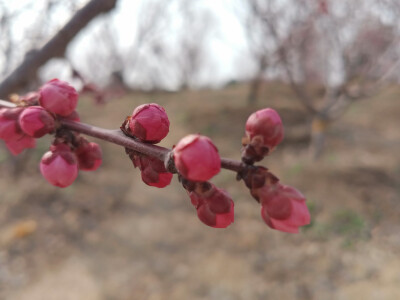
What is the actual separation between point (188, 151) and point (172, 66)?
23223 mm

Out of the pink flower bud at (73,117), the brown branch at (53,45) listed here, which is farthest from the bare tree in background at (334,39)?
the pink flower bud at (73,117)

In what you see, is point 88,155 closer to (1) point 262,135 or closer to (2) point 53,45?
(1) point 262,135

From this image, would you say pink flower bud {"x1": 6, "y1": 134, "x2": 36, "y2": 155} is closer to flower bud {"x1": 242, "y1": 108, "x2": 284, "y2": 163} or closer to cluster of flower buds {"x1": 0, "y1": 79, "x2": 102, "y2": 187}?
cluster of flower buds {"x1": 0, "y1": 79, "x2": 102, "y2": 187}

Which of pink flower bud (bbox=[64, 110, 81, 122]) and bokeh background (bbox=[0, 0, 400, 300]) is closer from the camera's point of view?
pink flower bud (bbox=[64, 110, 81, 122])

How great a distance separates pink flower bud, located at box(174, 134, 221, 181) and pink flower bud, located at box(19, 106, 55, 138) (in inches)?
15.5

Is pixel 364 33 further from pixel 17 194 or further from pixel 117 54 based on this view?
pixel 117 54

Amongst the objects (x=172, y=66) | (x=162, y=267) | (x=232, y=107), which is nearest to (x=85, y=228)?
(x=162, y=267)

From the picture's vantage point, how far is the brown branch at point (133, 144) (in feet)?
2.15

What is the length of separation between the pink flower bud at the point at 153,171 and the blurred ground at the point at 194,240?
3.43m

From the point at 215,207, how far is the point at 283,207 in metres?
0.13

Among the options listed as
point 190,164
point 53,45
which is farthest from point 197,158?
point 53,45

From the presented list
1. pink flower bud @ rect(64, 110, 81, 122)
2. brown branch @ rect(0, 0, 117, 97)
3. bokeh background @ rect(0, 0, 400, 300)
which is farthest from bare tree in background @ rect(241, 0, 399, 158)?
pink flower bud @ rect(64, 110, 81, 122)

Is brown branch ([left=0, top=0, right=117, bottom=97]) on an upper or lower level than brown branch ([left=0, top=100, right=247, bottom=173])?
lower

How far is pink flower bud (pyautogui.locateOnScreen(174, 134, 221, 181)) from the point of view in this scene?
56 cm
